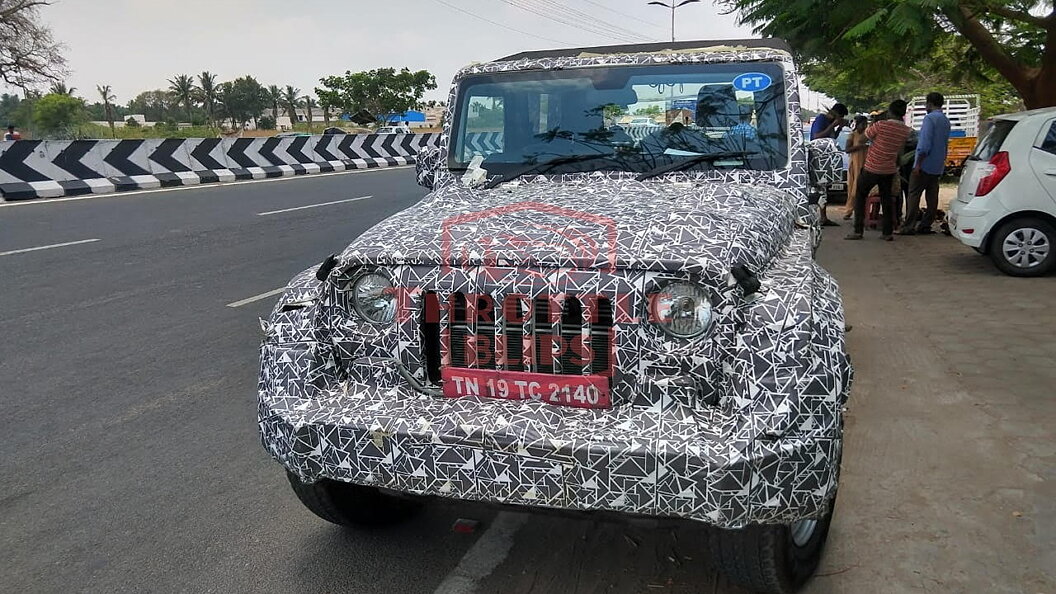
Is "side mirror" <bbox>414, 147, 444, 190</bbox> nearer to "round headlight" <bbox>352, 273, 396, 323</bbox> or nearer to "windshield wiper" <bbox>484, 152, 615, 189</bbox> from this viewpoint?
"windshield wiper" <bbox>484, 152, 615, 189</bbox>

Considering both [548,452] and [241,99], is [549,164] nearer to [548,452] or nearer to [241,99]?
[548,452]

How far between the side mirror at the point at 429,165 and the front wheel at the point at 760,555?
2403mm

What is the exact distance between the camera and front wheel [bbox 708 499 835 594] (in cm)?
259

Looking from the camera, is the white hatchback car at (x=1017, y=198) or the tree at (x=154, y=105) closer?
the white hatchback car at (x=1017, y=198)

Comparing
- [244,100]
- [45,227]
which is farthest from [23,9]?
[244,100]

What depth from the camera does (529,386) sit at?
263 centimetres

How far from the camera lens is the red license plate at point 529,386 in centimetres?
259

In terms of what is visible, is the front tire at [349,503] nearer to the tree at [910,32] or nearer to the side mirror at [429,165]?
the side mirror at [429,165]

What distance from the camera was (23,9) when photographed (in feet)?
122

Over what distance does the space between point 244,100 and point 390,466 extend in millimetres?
100931

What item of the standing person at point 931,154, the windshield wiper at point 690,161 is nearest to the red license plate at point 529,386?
the windshield wiper at point 690,161

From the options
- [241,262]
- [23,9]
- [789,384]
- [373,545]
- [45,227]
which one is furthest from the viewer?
[23,9]

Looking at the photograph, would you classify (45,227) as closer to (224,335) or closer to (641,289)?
(224,335)

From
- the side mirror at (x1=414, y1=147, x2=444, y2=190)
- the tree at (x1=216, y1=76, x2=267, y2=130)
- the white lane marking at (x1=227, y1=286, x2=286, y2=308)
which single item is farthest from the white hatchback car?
the tree at (x1=216, y1=76, x2=267, y2=130)
